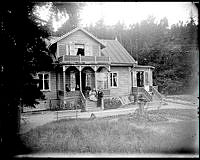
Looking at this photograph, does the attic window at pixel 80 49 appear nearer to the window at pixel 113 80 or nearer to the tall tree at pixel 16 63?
the window at pixel 113 80

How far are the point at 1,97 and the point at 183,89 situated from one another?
4999 millimetres

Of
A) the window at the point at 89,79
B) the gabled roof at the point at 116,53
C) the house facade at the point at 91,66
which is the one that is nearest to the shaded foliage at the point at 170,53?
the house facade at the point at 91,66

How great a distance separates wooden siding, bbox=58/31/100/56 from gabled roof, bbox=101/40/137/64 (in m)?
1.21

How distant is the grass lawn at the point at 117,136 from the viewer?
4.61m

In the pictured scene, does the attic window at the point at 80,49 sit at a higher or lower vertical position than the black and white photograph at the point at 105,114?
higher

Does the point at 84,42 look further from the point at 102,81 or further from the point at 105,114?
the point at 105,114

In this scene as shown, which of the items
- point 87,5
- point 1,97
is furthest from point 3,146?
point 87,5

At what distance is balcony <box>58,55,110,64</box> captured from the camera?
1272 cm

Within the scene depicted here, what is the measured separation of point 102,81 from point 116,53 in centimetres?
284

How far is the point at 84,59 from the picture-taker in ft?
43.8

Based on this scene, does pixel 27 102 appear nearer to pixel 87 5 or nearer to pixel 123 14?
pixel 87 5

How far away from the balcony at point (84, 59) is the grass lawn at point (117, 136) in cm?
718

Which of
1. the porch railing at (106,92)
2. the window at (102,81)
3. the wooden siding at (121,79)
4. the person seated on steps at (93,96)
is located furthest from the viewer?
the window at (102,81)

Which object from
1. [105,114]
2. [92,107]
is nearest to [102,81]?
[92,107]
